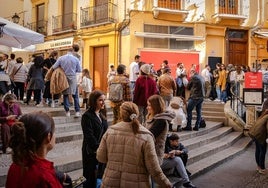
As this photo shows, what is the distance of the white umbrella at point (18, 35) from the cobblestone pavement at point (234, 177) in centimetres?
483

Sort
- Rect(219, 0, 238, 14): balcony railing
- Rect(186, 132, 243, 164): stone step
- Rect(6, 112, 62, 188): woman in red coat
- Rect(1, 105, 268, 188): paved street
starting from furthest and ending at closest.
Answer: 1. Rect(219, 0, 238, 14): balcony railing
2. Rect(186, 132, 243, 164): stone step
3. Rect(1, 105, 268, 188): paved street
4. Rect(6, 112, 62, 188): woman in red coat

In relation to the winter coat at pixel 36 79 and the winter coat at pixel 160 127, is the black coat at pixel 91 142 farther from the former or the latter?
the winter coat at pixel 36 79

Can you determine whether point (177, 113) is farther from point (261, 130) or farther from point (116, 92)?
point (261, 130)

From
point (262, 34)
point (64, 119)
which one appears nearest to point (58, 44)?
point (262, 34)

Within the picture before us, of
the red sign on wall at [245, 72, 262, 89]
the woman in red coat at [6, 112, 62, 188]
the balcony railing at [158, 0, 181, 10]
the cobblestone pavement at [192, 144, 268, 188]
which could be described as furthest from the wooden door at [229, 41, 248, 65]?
the woman in red coat at [6, 112, 62, 188]

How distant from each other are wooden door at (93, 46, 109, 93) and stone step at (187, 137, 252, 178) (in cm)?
1045

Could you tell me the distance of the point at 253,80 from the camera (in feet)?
37.8

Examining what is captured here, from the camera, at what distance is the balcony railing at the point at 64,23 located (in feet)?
70.1

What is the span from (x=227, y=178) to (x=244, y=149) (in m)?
3.14

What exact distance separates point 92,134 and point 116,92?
3407 mm

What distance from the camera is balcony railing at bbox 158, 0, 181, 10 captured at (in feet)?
62.6

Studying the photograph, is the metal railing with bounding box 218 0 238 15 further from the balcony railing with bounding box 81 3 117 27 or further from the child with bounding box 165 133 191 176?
the child with bounding box 165 133 191 176

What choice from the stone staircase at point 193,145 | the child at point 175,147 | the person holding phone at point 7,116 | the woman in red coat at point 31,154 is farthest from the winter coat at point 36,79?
the woman in red coat at point 31,154

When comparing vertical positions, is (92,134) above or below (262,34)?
below
